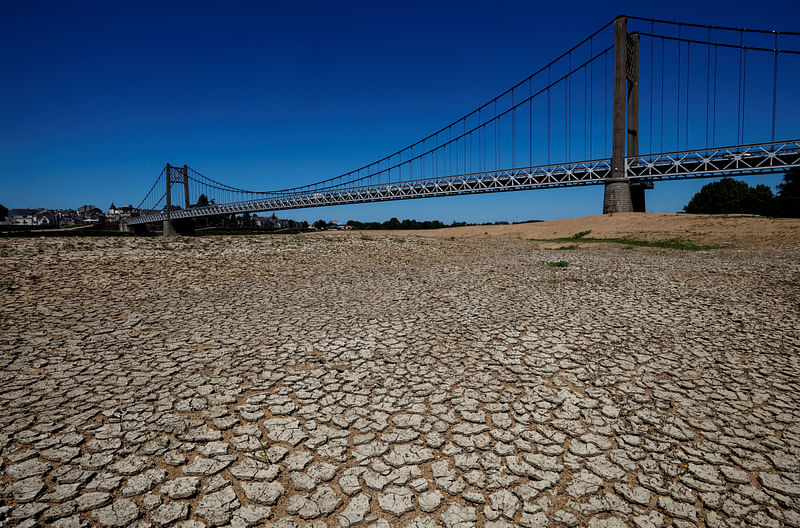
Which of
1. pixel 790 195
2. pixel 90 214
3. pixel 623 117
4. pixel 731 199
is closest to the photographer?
pixel 623 117

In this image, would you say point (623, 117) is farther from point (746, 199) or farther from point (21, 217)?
point (21, 217)

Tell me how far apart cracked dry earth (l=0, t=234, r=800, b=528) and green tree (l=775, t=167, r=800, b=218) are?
51642mm

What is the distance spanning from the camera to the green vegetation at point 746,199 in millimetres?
44031

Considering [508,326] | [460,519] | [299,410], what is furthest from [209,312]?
[460,519]

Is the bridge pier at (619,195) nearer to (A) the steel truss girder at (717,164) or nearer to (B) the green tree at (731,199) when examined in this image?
(A) the steel truss girder at (717,164)

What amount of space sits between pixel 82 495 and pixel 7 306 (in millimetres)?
6306

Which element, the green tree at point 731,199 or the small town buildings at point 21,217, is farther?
the small town buildings at point 21,217

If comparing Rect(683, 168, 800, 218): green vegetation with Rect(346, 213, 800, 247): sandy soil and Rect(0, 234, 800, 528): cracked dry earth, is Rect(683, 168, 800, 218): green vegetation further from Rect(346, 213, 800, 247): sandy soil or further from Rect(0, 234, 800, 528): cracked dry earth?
Rect(0, 234, 800, 528): cracked dry earth

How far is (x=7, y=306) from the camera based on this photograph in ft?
21.0

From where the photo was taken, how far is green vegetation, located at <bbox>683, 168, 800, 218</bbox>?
4403 centimetres

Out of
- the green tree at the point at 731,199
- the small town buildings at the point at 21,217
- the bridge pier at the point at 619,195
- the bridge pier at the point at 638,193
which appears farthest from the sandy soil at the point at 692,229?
the small town buildings at the point at 21,217

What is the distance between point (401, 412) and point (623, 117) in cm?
4218

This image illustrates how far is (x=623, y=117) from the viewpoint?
36.3 m

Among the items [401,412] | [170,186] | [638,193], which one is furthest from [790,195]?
[170,186]
